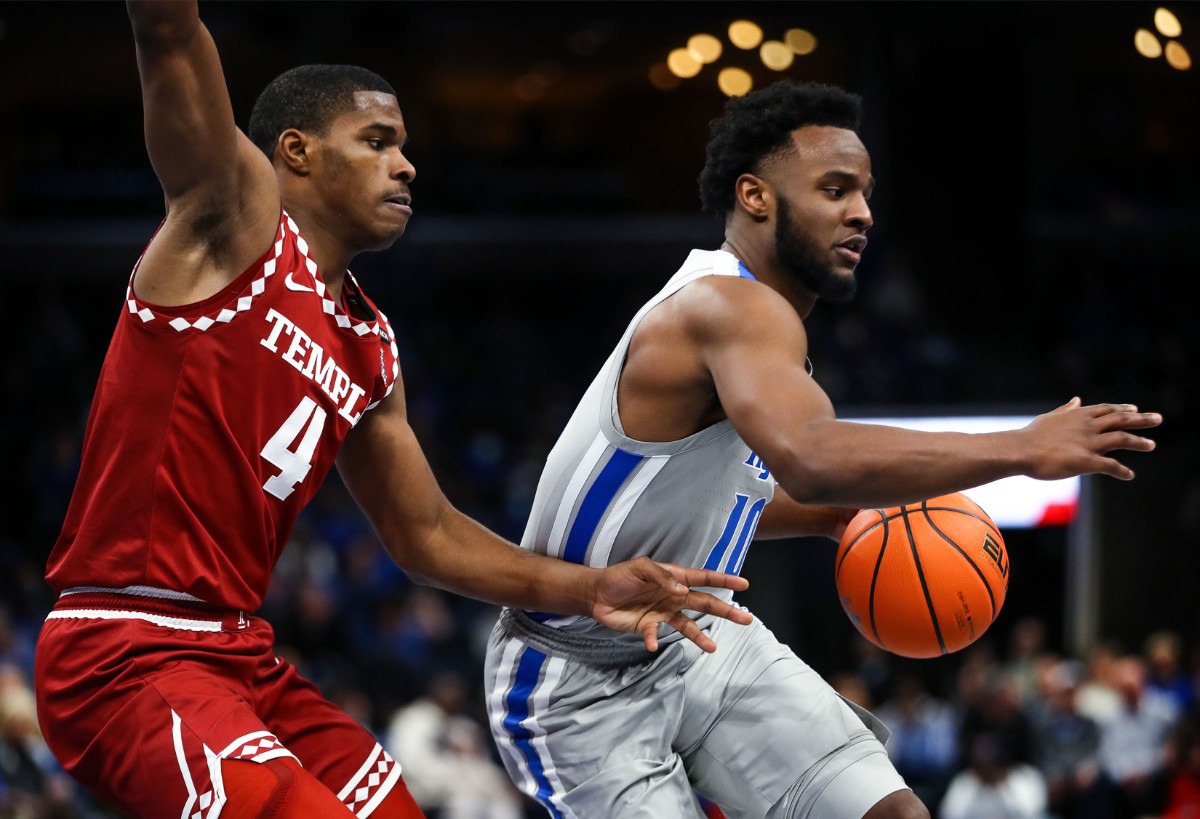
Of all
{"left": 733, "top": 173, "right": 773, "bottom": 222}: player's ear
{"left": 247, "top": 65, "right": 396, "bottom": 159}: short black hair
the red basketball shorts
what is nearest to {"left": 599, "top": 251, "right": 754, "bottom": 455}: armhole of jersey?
{"left": 733, "top": 173, "right": 773, "bottom": 222}: player's ear

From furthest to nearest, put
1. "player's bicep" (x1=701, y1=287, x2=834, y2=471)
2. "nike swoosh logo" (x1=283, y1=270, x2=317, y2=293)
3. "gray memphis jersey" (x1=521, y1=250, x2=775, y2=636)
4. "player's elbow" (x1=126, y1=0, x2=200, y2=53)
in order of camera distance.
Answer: "gray memphis jersey" (x1=521, y1=250, x2=775, y2=636)
"nike swoosh logo" (x1=283, y1=270, x2=317, y2=293)
"player's bicep" (x1=701, y1=287, x2=834, y2=471)
"player's elbow" (x1=126, y1=0, x2=200, y2=53)

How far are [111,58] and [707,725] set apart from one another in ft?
49.5

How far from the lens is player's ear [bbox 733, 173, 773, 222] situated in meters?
3.73

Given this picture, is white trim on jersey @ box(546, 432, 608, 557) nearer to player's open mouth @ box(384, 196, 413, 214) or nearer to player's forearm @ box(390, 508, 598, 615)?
player's forearm @ box(390, 508, 598, 615)

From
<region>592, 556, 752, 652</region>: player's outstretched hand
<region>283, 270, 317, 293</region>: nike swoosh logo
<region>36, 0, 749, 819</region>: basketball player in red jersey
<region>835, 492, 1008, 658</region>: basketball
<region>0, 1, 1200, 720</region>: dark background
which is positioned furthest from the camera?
<region>0, 1, 1200, 720</region>: dark background

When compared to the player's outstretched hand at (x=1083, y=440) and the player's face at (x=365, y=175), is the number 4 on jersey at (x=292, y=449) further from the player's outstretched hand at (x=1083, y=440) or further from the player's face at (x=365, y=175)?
the player's outstretched hand at (x=1083, y=440)

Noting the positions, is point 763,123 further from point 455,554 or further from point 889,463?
point 455,554

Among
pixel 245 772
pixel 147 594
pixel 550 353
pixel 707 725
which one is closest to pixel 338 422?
pixel 147 594

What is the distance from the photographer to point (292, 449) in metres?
3.35

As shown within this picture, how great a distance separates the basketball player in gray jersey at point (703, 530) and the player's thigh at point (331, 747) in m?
0.46

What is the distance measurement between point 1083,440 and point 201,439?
189 cm

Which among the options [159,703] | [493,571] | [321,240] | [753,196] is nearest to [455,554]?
[493,571]

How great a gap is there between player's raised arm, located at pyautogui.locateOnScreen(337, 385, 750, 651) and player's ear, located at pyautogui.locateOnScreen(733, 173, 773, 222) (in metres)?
0.95

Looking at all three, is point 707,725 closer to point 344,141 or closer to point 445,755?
point 344,141
